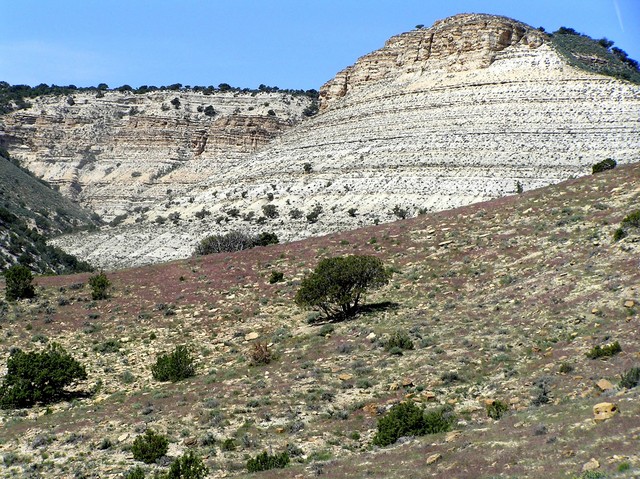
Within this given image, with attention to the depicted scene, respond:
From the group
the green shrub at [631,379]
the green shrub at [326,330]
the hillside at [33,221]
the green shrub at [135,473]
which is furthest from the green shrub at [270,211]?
the green shrub at [631,379]

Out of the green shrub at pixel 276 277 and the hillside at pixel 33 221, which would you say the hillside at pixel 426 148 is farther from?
the green shrub at pixel 276 277

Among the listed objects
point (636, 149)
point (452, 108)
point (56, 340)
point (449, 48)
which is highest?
point (449, 48)

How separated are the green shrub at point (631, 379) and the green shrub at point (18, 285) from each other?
1090 inches

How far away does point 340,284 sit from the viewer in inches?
1194

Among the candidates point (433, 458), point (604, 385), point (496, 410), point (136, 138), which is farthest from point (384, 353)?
point (136, 138)

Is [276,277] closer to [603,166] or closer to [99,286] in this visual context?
[99,286]

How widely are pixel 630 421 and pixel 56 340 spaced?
75.6 feet

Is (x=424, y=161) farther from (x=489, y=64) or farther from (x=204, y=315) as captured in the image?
(x=204, y=315)

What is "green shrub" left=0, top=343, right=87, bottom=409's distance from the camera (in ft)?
79.0

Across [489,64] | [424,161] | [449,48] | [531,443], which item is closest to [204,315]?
[531,443]

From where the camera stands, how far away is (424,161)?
6184 centimetres

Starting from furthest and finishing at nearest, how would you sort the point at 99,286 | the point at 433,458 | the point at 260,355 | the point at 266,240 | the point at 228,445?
the point at 266,240 < the point at 99,286 < the point at 260,355 < the point at 228,445 < the point at 433,458

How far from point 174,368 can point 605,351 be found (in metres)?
12.9

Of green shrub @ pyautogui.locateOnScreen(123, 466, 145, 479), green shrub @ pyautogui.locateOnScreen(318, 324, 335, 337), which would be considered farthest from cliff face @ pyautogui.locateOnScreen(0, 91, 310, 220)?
green shrub @ pyautogui.locateOnScreen(123, 466, 145, 479)
